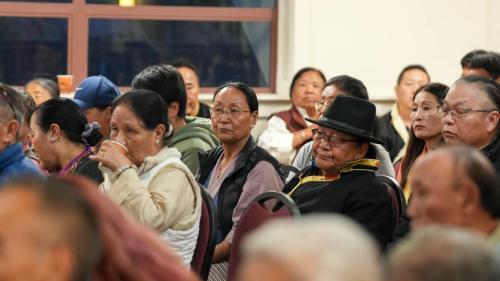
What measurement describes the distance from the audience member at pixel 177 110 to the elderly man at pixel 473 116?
1326mm

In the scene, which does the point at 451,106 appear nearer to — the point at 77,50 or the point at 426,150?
the point at 426,150

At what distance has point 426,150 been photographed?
469cm

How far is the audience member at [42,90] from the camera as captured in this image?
7098 mm

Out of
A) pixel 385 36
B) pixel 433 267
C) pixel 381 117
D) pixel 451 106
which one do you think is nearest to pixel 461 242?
pixel 433 267

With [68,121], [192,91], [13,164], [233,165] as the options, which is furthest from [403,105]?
[13,164]

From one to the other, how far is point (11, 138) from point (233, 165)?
108cm

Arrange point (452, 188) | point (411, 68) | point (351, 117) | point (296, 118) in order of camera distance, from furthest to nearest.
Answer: point (411, 68) < point (296, 118) < point (351, 117) < point (452, 188)

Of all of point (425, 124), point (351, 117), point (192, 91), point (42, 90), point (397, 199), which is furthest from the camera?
point (42, 90)

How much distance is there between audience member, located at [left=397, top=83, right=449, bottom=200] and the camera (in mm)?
4598

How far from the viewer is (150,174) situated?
3.73 m

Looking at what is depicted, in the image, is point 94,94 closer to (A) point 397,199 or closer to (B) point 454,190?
(A) point 397,199

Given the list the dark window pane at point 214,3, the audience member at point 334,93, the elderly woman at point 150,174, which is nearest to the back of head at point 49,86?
the dark window pane at point 214,3

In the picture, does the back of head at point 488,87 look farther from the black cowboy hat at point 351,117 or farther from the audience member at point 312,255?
the audience member at point 312,255

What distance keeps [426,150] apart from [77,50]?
398 cm
